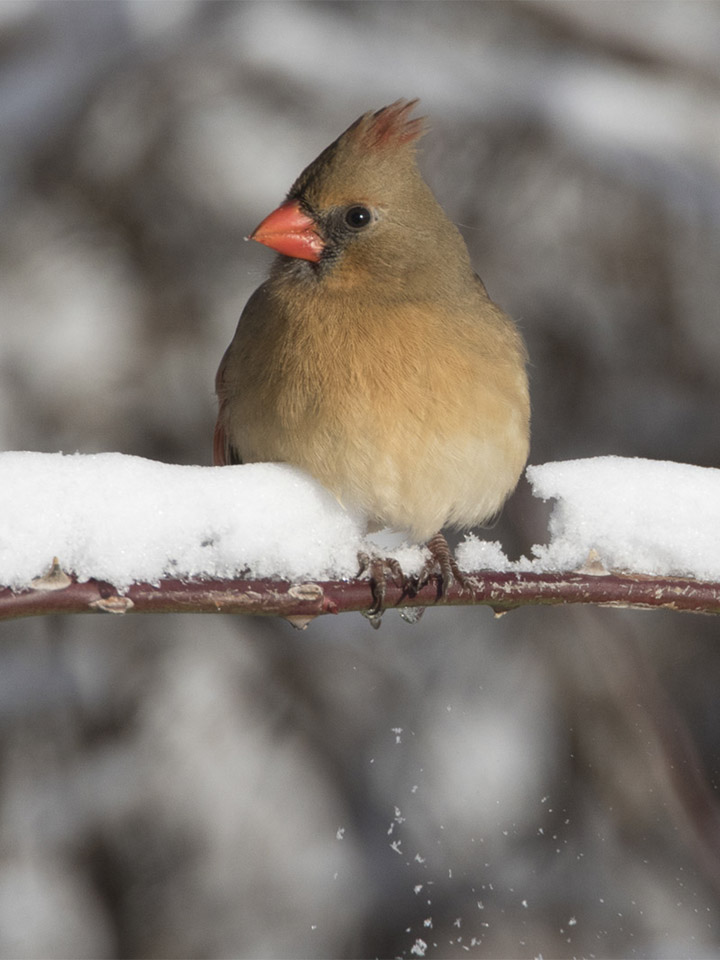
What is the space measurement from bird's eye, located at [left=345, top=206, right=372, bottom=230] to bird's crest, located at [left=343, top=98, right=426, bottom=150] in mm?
128

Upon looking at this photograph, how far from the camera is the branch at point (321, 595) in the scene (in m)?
1.65

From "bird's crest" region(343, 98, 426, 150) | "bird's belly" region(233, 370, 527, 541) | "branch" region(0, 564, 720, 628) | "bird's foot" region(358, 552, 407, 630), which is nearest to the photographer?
"branch" region(0, 564, 720, 628)

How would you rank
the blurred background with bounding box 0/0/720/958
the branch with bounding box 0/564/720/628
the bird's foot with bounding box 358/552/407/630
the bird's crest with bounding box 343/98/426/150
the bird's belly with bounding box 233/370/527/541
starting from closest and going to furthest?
the branch with bounding box 0/564/720/628 < the bird's foot with bounding box 358/552/407/630 < the bird's belly with bounding box 233/370/527/541 < the bird's crest with bounding box 343/98/426/150 < the blurred background with bounding box 0/0/720/958

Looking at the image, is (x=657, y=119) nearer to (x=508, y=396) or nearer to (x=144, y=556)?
(x=508, y=396)

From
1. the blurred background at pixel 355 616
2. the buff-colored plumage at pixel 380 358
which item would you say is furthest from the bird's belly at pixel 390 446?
the blurred background at pixel 355 616

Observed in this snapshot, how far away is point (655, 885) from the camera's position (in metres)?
3.50

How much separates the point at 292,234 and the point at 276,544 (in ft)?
2.54

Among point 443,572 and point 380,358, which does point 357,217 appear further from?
point 443,572

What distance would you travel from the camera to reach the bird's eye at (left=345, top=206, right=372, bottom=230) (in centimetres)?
244

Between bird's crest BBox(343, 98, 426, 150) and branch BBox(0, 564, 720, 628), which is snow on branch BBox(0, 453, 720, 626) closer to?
branch BBox(0, 564, 720, 628)

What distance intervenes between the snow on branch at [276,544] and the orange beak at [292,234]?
0.46 m

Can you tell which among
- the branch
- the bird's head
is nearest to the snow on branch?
the branch

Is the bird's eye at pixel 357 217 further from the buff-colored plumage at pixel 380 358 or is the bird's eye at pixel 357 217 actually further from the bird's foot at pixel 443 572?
the bird's foot at pixel 443 572

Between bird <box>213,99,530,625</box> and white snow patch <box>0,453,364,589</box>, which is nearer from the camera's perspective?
white snow patch <box>0,453,364,589</box>
